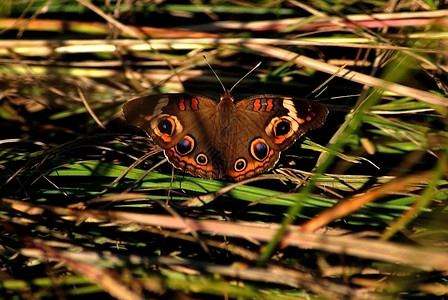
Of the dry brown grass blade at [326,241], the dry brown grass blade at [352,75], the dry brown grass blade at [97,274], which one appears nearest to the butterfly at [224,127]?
the dry brown grass blade at [352,75]

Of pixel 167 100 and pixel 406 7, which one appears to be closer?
pixel 167 100

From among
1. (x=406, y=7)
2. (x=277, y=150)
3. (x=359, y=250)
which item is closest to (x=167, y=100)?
(x=277, y=150)

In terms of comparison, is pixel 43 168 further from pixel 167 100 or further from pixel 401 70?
pixel 401 70

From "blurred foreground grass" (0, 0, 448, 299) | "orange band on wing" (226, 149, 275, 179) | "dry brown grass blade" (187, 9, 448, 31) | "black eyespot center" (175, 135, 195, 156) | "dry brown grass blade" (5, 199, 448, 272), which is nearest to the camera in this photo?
"dry brown grass blade" (5, 199, 448, 272)

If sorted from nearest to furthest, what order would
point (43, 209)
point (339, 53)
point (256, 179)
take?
point (43, 209)
point (256, 179)
point (339, 53)

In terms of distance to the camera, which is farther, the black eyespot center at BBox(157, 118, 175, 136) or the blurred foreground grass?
the black eyespot center at BBox(157, 118, 175, 136)

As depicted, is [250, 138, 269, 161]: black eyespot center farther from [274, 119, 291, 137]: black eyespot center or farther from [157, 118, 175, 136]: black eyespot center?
[157, 118, 175, 136]: black eyespot center

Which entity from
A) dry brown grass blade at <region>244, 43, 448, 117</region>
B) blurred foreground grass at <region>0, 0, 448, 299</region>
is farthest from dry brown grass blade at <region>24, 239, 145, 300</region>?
dry brown grass blade at <region>244, 43, 448, 117</region>

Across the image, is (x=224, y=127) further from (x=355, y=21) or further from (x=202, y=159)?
(x=355, y=21)

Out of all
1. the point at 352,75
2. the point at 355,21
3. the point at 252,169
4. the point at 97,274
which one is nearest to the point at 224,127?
the point at 252,169

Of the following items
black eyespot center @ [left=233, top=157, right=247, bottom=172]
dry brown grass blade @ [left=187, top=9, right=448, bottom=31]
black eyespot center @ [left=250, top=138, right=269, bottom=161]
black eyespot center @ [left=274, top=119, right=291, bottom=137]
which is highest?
dry brown grass blade @ [left=187, top=9, right=448, bottom=31]
